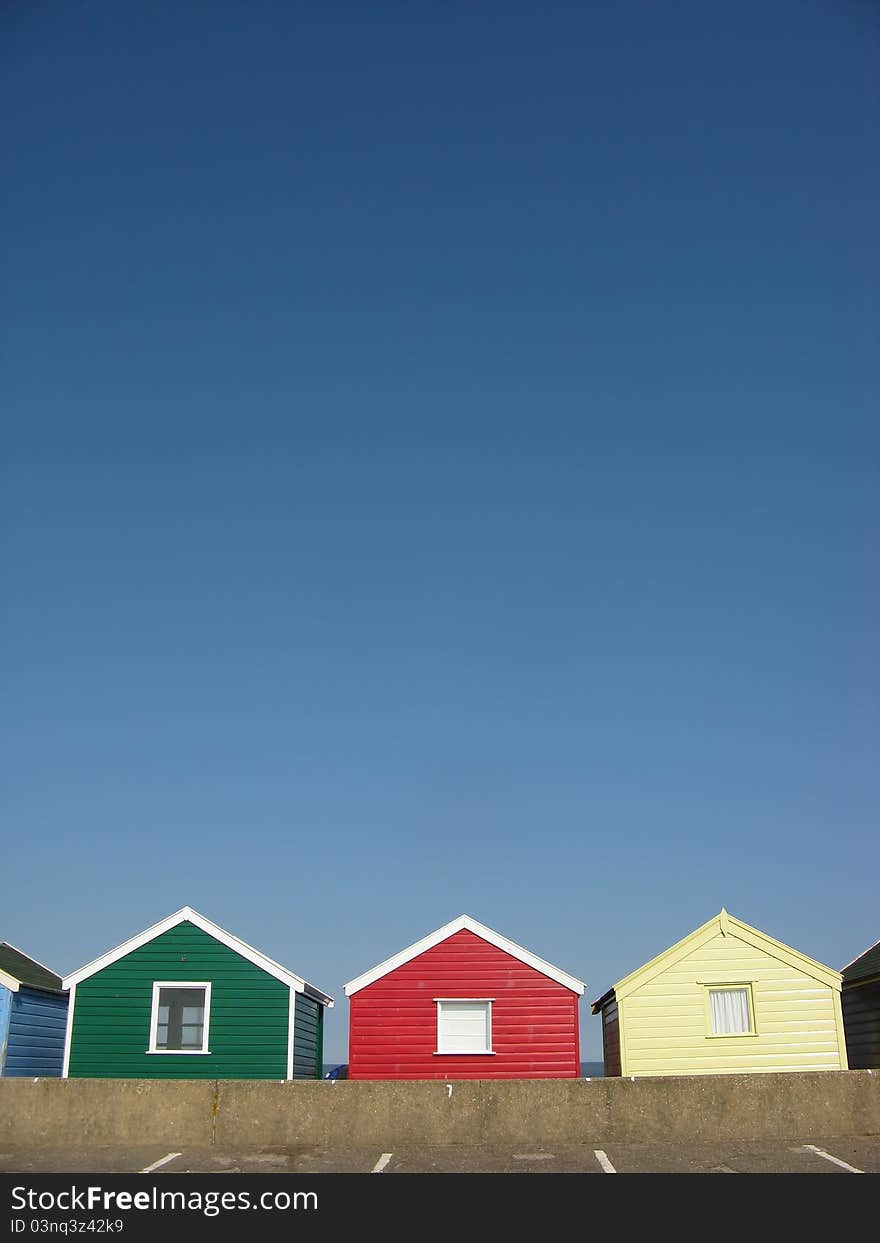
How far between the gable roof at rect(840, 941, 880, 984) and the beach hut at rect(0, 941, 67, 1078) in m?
18.3

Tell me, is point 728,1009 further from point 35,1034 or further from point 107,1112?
point 35,1034

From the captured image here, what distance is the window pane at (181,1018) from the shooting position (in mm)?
23609

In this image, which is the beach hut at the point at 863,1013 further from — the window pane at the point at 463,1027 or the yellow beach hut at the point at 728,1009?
the window pane at the point at 463,1027

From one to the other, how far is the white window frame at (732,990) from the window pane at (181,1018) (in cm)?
1079

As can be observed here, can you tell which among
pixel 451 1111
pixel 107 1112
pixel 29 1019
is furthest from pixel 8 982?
pixel 451 1111

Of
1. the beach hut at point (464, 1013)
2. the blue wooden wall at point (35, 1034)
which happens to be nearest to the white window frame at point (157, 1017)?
the blue wooden wall at point (35, 1034)

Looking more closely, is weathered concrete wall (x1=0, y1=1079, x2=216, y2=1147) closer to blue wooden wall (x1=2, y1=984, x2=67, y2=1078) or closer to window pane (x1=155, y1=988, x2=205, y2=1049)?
window pane (x1=155, y1=988, x2=205, y2=1049)

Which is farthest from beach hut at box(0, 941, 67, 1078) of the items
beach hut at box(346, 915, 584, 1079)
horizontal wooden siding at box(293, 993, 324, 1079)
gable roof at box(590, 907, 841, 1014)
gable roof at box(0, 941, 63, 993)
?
gable roof at box(590, 907, 841, 1014)

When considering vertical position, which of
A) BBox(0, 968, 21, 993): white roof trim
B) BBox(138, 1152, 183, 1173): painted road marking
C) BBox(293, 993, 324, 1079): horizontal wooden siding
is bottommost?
BBox(138, 1152, 183, 1173): painted road marking

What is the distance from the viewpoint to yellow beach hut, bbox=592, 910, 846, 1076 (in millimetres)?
23672
